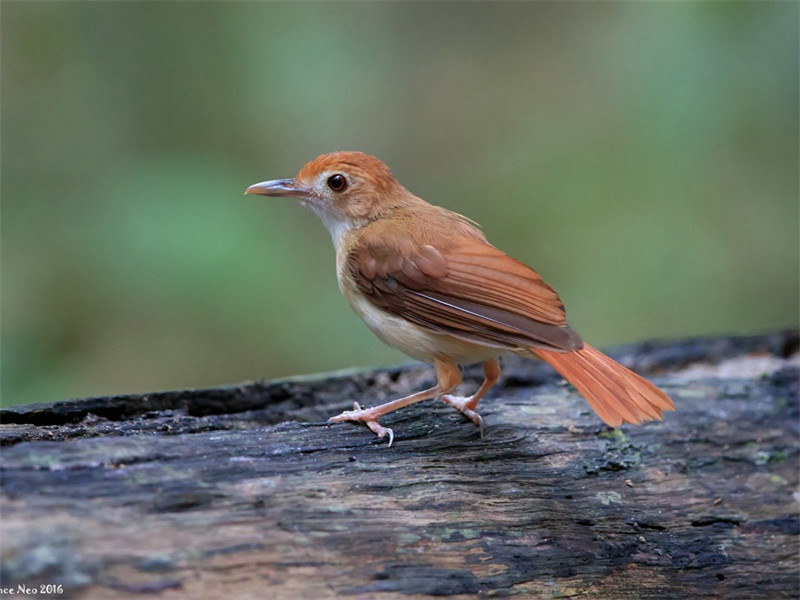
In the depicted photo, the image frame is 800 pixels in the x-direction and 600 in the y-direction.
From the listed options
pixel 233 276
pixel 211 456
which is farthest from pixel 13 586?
pixel 233 276

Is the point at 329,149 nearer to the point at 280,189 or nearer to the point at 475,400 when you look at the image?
the point at 280,189

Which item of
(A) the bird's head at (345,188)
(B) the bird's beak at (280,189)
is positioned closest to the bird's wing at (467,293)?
(A) the bird's head at (345,188)

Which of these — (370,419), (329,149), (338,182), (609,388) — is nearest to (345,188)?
(338,182)

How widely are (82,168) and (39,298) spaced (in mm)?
1172

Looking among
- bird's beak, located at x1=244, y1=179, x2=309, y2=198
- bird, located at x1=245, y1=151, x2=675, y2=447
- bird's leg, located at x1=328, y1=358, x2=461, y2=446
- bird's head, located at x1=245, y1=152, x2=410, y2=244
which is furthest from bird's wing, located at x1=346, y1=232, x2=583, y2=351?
bird's beak, located at x1=244, y1=179, x2=309, y2=198

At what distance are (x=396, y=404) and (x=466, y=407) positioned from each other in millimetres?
426

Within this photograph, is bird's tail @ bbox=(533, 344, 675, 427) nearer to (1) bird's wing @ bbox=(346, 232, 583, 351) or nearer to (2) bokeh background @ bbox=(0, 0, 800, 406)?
(1) bird's wing @ bbox=(346, 232, 583, 351)

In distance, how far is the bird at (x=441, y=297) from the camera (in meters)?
3.29

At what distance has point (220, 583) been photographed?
7.29 feet

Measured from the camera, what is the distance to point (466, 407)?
12.1ft

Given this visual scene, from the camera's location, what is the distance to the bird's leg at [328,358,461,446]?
323 cm

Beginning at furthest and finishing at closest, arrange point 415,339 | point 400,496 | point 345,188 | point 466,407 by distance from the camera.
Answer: point 345,188, point 466,407, point 415,339, point 400,496

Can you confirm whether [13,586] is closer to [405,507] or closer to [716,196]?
[405,507]

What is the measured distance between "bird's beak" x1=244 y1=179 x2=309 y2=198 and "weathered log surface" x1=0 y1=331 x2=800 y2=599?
105 centimetres
